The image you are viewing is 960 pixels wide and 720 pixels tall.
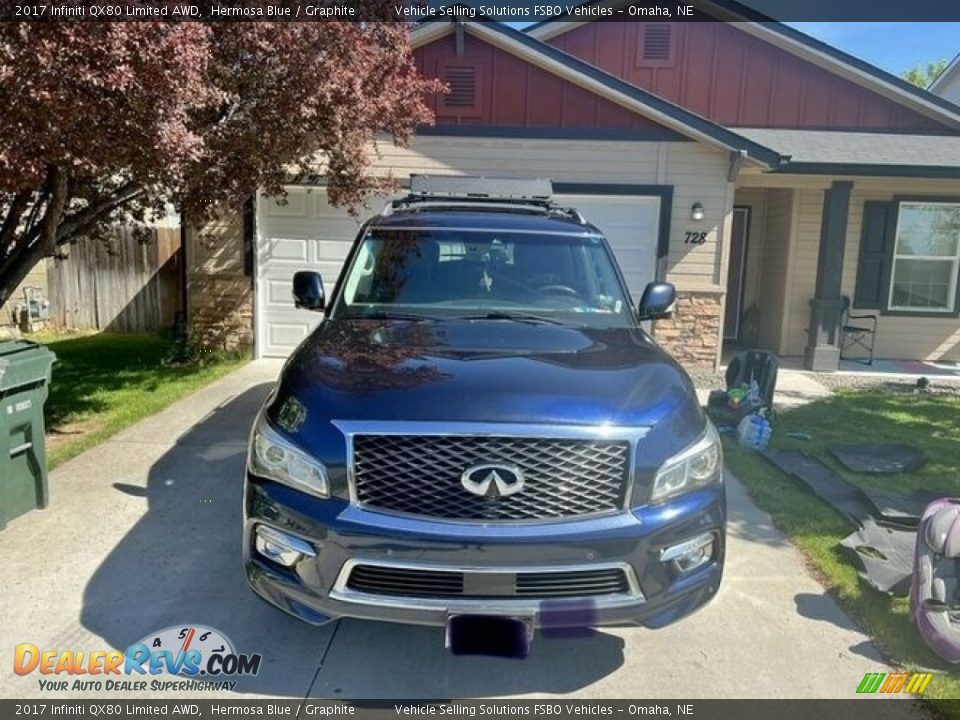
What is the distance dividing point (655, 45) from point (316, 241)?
24.0 ft

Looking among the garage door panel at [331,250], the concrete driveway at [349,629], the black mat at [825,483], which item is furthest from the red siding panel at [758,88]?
the concrete driveway at [349,629]

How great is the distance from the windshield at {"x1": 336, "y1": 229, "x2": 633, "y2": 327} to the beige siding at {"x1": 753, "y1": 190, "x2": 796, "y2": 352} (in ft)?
27.0

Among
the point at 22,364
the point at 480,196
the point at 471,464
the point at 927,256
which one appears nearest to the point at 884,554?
the point at 471,464

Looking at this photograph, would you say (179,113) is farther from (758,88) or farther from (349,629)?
(758,88)

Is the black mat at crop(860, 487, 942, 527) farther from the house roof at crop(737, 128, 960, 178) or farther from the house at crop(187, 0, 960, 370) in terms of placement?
the house roof at crop(737, 128, 960, 178)

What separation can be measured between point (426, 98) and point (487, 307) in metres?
6.36

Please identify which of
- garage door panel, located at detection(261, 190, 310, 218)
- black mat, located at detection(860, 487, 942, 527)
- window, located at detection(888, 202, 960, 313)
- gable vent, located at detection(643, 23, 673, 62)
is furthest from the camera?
gable vent, located at detection(643, 23, 673, 62)

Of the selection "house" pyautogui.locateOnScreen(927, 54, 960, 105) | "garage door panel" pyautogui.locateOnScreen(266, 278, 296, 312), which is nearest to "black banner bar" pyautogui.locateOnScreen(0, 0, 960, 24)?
"garage door panel" pyautogui.locateOnScreen(266, 278, 296, 312)

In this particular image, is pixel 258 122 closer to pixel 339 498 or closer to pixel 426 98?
pixel 426 98

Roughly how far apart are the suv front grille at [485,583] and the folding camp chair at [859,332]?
33.5 ft

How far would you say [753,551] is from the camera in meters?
4.35

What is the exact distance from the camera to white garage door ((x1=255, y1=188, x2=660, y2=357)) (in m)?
9.59

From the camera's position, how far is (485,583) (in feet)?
8.49

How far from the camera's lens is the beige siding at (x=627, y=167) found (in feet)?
30.6
